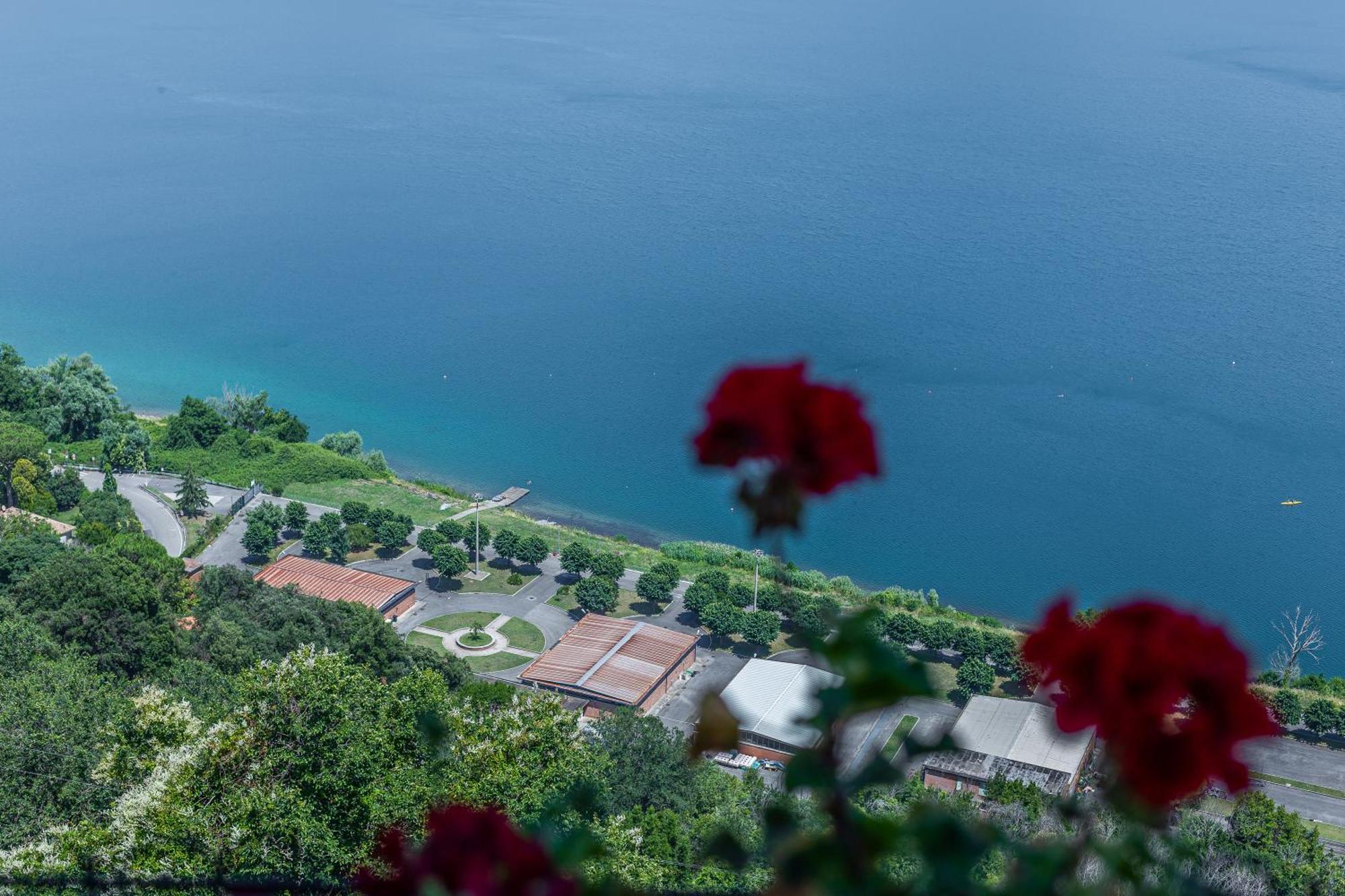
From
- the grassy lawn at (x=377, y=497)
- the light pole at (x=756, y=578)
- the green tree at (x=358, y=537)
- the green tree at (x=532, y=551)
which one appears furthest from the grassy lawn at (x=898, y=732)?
the grassy lawn at (x=377, y=497)

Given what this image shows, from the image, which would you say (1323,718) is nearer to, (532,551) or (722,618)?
(722,618)

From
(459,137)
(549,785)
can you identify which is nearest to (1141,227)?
(459,137)

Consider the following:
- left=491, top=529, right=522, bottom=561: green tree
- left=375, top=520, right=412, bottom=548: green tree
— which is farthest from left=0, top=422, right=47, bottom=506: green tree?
left=491, top=529, right=522, bottom=561: green tree

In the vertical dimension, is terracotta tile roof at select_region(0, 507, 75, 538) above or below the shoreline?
above

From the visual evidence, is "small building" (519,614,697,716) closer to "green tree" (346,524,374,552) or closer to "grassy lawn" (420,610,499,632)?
"grassy lawn" (420,610,499,632)

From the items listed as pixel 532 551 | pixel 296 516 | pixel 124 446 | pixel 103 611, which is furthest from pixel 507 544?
pixel 124 446
